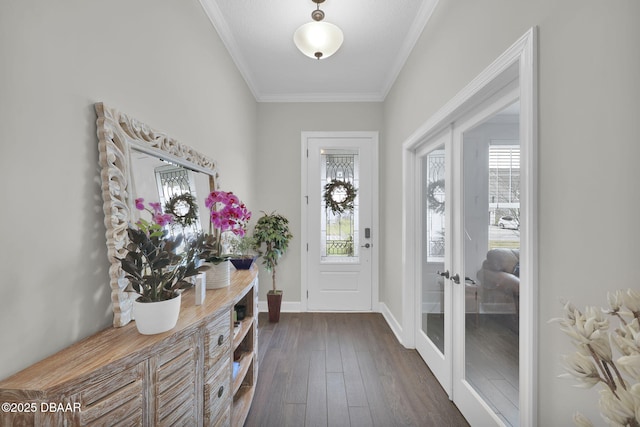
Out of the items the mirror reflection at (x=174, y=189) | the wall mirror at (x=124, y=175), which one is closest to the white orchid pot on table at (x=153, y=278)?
the wall mirror at (x=124, y=175)

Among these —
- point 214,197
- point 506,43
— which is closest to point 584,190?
point 506,43

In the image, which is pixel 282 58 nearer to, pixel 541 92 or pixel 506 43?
pixel 506 43

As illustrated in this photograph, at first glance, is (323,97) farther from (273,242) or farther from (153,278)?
(153,278)

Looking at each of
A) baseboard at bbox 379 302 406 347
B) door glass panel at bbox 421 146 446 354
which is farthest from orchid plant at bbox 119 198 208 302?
baseboard at bbox 379 302 406 347

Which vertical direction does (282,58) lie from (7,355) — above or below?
above

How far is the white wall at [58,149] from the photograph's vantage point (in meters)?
0.78

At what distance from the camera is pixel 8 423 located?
67 centimetres

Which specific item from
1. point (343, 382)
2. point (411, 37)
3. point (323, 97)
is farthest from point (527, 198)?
point (323, 97)

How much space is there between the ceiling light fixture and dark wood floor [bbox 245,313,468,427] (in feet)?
8.42

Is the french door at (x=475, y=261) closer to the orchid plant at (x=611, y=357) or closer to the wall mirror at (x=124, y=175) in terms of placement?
the orchid plant at (x=611, y=357)

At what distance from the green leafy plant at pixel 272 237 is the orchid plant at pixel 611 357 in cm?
297

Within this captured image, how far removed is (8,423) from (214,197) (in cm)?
118

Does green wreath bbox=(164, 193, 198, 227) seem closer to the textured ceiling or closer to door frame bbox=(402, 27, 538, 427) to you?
the textured ceiling

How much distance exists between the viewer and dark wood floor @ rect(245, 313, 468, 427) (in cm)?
183
